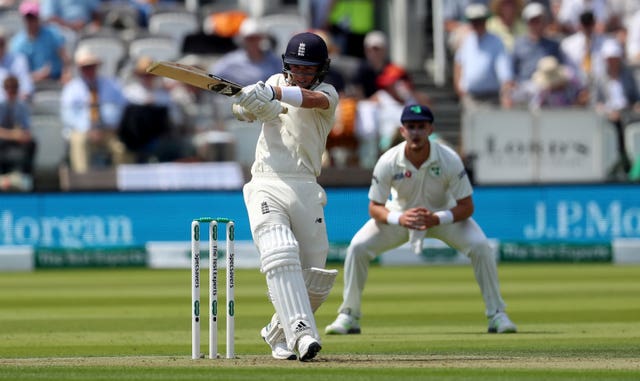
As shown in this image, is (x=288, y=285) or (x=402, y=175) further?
(x=402, y=175)

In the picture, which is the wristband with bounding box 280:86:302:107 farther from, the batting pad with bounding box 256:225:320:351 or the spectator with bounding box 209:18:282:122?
the spectator with bounding box 209:18:282:122

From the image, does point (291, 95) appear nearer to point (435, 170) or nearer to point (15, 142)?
point (435, 170)

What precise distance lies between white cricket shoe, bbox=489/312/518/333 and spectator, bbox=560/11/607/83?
8.37 metres

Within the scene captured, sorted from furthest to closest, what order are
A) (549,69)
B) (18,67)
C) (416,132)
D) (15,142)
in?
(18,67) < (549,69) < (15,142) < (416,132)

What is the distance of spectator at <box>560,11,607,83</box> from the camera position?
1705 centimetres

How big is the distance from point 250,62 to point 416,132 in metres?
6.97

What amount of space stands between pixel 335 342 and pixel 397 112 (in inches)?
296

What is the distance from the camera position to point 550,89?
16.3 m

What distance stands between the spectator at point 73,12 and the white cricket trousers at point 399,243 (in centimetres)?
914

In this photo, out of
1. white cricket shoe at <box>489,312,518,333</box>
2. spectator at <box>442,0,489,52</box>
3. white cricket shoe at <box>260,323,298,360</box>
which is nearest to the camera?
white cricket shoe at <box>260,323,298,360</box>

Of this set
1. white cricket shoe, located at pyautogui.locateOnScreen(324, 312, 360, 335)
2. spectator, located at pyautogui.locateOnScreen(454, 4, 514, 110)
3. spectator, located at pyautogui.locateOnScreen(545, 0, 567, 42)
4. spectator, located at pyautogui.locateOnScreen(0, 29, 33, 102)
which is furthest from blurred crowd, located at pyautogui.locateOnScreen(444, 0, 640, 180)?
white cricket shoe, located at pyautogui.locateOnScreen(324, 312, 360, 335)

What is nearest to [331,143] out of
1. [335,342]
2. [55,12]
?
[55,12]

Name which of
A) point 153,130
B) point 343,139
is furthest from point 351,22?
point 153,130

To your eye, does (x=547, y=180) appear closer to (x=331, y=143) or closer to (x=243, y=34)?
(x=331, y=143)
